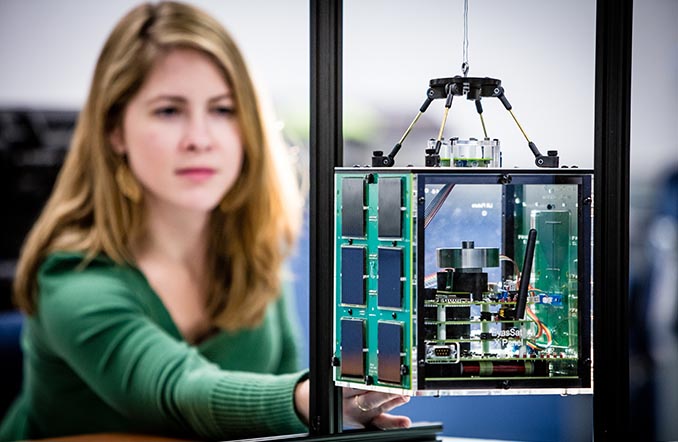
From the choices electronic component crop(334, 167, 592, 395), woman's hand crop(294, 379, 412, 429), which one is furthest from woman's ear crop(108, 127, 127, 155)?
woman's hand crop(294, 379, 412, 429)

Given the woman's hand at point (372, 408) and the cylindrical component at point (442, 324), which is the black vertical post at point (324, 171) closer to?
the woman's hand at point (372, 408)

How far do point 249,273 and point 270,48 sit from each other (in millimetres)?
917

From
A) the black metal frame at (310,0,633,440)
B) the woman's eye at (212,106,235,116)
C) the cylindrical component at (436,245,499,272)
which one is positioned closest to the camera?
the cylindrical component at (436,245,499,272)

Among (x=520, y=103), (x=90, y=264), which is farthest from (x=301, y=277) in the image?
(x=520, y=103)

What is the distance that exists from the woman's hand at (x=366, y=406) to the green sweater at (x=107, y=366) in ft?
1.01

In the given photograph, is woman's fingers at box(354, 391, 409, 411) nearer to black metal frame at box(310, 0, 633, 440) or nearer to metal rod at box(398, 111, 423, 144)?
black metal frame at box(310, 0, 633, 440)

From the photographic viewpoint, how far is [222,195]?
13.6 feet

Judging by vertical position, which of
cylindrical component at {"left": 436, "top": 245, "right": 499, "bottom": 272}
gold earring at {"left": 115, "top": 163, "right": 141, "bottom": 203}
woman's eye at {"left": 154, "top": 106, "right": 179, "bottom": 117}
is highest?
woman's eye at {"left": 154, "top": 106, "right": 179, "bottom": 117}

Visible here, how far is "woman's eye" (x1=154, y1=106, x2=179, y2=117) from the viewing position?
3982mm

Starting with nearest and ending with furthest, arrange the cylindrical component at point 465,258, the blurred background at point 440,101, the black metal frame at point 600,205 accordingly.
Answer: the cylindrical component at point 465,258 → the blurred background at point 440,101 → the black metal frame at point 600,205

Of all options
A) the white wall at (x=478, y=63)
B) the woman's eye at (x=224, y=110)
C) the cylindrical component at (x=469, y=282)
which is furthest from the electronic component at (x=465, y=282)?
→ the woman's eye at (x=224, y=110)

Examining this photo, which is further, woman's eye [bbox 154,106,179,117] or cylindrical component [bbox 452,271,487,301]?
woman's eye [bbox 154,106,179,117]

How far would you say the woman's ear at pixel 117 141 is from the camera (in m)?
3.99

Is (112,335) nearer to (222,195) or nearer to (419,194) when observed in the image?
(222,195)
